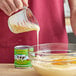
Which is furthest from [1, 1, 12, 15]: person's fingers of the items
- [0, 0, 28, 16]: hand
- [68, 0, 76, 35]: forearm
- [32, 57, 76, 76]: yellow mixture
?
[68, 0, 76, 35]: forearm

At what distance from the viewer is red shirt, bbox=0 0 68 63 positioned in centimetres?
147

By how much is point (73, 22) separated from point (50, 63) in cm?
56

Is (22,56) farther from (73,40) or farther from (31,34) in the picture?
(73,40)

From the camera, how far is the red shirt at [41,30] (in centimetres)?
147

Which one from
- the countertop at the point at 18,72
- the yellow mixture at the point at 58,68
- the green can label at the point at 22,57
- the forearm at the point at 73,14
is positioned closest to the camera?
the yellow mixture at the point at 58,68

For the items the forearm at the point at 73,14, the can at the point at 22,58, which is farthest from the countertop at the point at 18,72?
the forearm at the point at 73,14

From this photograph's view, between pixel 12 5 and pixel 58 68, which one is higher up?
pixel 12 5

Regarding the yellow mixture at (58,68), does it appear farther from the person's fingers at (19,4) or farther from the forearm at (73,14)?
the forearm at (73,14)

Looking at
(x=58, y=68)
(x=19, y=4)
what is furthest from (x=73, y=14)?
(x=58, y=68)

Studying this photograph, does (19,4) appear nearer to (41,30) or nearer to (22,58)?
(22,58)

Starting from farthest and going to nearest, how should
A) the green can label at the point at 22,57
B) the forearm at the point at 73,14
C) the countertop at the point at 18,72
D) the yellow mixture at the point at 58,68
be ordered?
the forearm at the point at 73,14
the green can label at the point at 22,57
the countertop at the point at 18,72
the yellow mixture at the point at 58,68

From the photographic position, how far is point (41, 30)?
1488 mm

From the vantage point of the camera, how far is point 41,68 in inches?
38.2

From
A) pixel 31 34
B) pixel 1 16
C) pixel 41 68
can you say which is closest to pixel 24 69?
pixel 41 68
